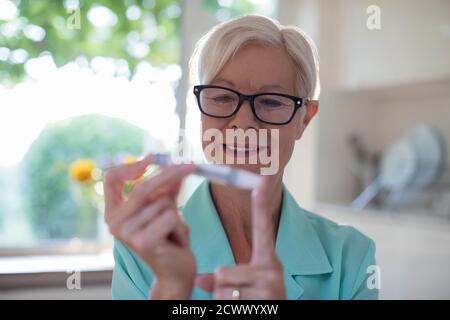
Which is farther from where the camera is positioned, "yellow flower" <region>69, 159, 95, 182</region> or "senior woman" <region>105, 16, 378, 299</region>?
"yellow flower" <region>69, 159, 95, 182</region>

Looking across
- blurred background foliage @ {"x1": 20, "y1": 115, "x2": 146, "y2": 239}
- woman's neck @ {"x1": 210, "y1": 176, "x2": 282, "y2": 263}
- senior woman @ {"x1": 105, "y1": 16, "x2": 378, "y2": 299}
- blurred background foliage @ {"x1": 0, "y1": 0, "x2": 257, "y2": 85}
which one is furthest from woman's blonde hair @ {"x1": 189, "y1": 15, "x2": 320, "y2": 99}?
blurred background foliage @ {"x1": 20, "y1": 115, "x2": 146, "y2": 239}

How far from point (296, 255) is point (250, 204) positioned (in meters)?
0.11

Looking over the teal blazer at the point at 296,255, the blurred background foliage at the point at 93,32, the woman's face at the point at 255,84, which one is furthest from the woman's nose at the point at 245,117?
the blurred background foliage at the point at 93,32

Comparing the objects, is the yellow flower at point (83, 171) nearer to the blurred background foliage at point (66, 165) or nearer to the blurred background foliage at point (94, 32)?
the blurred background foliage at point (66, 165)

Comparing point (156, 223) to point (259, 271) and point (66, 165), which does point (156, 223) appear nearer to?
point (259, 271)

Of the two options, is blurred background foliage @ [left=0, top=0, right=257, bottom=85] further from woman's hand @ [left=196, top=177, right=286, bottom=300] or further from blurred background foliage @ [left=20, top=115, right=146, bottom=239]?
woman's hand @ [left=196, top=177, right=286, bottom=300]

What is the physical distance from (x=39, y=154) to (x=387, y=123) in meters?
1.50

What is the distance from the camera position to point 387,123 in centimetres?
242

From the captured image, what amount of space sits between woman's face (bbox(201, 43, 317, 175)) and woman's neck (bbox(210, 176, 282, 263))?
0.05 metres

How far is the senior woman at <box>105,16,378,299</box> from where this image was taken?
1.78 ft

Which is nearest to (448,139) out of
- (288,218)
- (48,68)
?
(48,68)

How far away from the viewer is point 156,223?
0.42 meters

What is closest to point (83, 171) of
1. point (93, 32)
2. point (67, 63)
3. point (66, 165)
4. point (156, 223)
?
point (66, 165)

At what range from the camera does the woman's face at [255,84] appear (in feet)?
1.88
